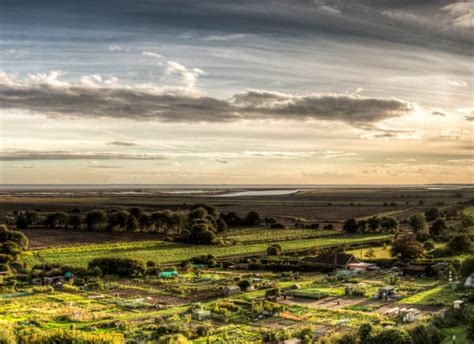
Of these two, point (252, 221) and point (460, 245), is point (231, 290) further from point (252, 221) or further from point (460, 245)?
point (252, 221)

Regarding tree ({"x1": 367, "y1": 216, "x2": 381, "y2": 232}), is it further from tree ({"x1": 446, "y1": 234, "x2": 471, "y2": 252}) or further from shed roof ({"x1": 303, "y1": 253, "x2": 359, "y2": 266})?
shed roof ({"x1": 303, "y1": 253, "x2": 359, "y2": 266})

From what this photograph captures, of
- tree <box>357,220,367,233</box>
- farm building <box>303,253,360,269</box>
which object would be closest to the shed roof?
farm building <box>303,253,360,269</box>

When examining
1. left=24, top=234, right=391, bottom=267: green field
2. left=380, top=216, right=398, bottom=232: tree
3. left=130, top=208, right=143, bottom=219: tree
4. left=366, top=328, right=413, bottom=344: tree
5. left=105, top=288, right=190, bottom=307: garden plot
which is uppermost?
left=130, top=208, right=143, bottom=219: tree

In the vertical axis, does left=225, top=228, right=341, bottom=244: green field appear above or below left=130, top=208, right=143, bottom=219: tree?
below

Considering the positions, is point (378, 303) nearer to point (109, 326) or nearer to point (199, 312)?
point (199, 312)

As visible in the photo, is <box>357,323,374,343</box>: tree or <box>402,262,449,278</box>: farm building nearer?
<box>357,323,374,343</box>: tree

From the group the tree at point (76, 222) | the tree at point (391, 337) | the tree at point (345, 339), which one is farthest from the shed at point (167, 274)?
the tree at point (76, 222)

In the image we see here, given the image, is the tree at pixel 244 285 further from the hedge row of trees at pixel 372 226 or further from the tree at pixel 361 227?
the tree at pixel 361 227
